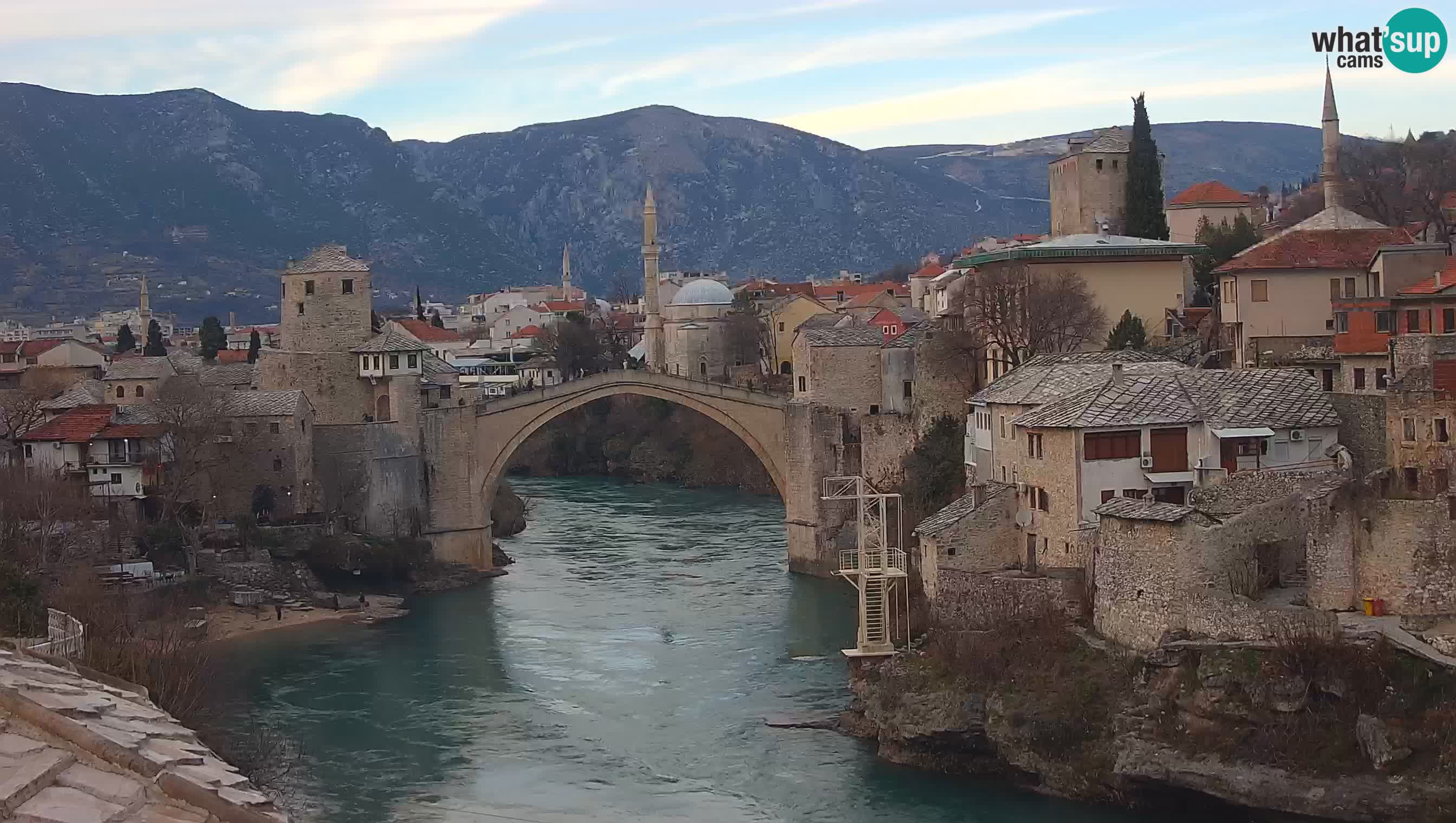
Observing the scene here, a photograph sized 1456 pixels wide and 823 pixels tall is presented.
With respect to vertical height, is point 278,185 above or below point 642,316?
above

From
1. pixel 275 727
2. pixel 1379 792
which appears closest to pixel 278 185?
pixel 275 727

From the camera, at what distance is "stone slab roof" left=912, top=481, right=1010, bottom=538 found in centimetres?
2986

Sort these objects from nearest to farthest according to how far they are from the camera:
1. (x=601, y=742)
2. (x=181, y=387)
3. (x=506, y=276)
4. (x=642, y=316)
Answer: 1. (x=601, y=742)
2. (x=181, y=387)
3. (x=642, y=316)
4. (x=506, y=276)

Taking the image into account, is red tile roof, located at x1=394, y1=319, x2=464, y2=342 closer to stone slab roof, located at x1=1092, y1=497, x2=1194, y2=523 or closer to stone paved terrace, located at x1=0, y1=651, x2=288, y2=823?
stone slab roof, located at x1=1092, y1=497, x2=1194, y2=523

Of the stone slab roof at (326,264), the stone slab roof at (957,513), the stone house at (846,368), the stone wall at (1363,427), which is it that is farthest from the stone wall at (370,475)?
the stone wall at (1363,427)

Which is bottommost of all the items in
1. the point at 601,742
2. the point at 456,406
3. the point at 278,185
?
the point at 601,742

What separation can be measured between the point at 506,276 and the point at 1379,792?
511 ft

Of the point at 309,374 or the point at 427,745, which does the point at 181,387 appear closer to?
the point at 309,374

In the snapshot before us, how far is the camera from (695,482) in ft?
208

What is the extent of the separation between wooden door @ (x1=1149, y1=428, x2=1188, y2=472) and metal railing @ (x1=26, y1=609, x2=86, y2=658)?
14258mm

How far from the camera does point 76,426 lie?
4281 centimetres

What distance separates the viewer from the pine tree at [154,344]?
2497 inches

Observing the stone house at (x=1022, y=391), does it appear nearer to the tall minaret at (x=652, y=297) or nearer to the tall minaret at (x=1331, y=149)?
the tall minaret at (x=1331, y=149)

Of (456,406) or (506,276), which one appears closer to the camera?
(456,406)
